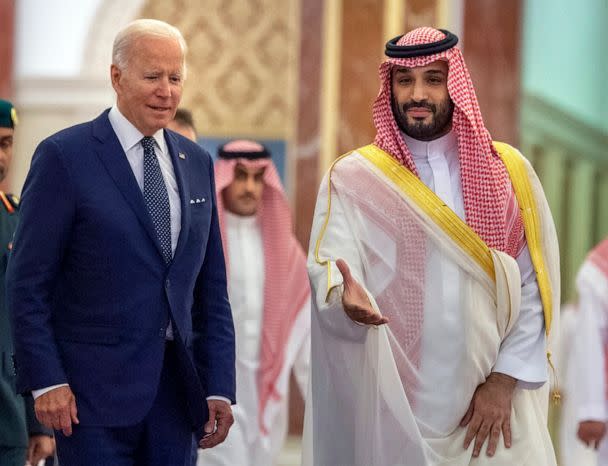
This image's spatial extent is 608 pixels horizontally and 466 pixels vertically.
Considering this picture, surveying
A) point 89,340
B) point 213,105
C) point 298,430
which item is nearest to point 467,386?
point 89,340

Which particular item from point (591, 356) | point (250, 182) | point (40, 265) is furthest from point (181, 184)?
point (250, 182)

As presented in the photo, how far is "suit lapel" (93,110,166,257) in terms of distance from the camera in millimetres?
4133

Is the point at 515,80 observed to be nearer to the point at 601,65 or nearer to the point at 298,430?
the point at 298,430

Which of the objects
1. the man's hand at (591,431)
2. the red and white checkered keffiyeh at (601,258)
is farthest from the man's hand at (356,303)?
the red and white checkered keffiyeh at (601,258)

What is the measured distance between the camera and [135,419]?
4.08m

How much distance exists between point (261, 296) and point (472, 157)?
3264 mm

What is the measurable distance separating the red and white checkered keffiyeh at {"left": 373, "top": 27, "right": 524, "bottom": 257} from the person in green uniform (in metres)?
1.30

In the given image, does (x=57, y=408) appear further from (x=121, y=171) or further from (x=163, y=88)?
(x=163, y=88)

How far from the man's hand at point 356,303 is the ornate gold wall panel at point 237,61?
929cm

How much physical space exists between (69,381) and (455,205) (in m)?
1.41

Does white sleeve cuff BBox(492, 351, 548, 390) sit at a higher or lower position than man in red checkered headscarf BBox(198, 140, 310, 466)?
higher

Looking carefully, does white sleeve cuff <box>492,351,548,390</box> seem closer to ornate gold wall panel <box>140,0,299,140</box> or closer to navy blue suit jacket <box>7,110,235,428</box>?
navy blue suit jacket <box>7,110,235,428</box>

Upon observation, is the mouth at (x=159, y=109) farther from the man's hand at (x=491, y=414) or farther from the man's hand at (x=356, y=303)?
the man's hand at (x=491, y=414)

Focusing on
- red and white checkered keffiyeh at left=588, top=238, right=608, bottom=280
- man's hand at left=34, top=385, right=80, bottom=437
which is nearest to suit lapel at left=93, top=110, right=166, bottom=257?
man's hand at left=34, top=385, right=80, bottom=437
